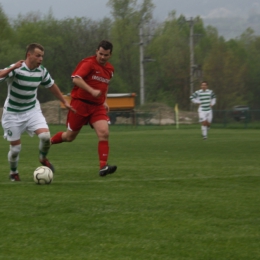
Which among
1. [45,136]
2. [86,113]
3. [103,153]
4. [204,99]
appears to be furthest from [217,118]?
[45,136]

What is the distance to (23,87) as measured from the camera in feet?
27.3

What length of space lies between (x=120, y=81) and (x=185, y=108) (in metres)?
6.60

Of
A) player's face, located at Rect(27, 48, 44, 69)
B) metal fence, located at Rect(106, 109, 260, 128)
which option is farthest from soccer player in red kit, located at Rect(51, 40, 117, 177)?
metal fence, located at Rect(106, 109, 260, 128)

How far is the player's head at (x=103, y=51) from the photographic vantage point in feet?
30.4

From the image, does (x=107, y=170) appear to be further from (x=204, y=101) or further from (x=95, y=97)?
(x=204, y=101)

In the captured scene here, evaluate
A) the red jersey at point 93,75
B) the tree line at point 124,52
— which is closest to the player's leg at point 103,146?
the red jersey at point 93,75

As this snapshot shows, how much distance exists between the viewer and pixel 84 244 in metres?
4.73

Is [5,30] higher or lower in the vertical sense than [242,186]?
higher

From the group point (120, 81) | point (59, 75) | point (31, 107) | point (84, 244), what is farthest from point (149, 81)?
point (84, 244)

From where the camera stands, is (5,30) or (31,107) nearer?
(31,107)

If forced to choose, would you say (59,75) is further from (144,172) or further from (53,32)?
(144,172)

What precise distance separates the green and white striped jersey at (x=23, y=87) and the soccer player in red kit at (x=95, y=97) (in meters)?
0.91

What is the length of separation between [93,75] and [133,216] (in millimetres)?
4033

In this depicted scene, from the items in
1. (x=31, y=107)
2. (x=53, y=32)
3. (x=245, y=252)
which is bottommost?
(x=245, y=252)
